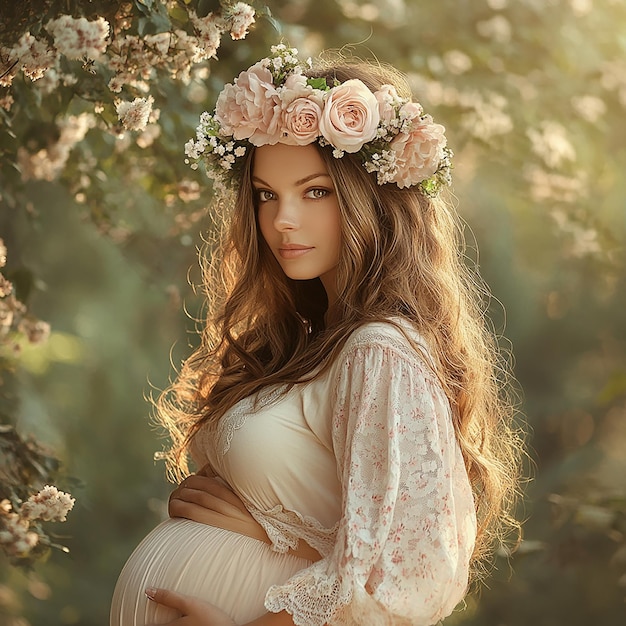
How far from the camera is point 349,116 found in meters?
2.14

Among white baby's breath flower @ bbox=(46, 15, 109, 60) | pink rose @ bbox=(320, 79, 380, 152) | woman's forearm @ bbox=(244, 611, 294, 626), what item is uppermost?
white baby's breath flower @ bbox=(46, 15, 109, 60)

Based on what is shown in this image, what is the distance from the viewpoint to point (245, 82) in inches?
88.7

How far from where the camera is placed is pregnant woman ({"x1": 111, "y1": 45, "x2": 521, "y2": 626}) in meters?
1.87

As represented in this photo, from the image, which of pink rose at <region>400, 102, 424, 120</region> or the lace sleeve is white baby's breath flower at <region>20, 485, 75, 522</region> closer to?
the lace sleeve

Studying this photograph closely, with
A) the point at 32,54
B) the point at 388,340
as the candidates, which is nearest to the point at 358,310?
the point at 388,340

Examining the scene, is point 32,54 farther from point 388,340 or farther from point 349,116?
point 388,340

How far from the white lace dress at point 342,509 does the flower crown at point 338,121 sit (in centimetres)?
40

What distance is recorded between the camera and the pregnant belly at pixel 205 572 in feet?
6.71

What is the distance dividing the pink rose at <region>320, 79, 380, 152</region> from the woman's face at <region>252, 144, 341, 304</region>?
0.08m

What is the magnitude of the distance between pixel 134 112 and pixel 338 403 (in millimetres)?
840

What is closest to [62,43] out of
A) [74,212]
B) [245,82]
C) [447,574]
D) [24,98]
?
[245,82]

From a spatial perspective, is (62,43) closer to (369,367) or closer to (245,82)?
(245,82)

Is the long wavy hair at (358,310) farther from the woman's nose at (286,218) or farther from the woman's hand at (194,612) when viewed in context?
the woman's hand at (194,612)

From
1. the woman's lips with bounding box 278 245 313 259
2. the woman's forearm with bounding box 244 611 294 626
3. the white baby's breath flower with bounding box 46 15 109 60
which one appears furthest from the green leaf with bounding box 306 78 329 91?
the woman's forearm with bounding box 244 611 294 626
